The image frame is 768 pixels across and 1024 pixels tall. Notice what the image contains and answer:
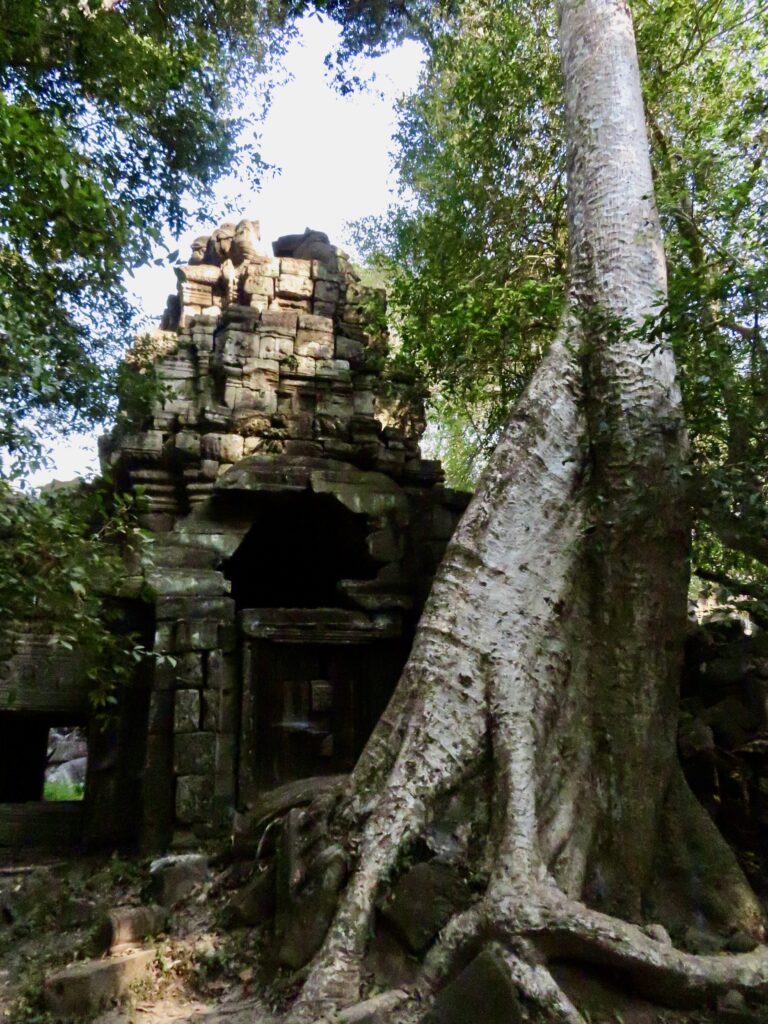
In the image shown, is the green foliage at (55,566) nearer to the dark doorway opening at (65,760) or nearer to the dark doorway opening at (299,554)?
the dark doorway opening at (299,554)

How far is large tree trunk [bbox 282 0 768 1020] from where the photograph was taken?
322 centimetres

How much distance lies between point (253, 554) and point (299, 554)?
0.44 metres

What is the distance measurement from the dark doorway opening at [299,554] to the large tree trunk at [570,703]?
97.2 inches

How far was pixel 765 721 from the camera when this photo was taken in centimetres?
497

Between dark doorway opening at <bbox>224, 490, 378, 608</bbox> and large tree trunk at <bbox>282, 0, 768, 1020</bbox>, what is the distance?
2.47m

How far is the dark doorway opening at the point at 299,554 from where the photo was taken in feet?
22.9

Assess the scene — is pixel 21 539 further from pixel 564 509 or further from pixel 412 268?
pixel 412 268

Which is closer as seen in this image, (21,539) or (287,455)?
(21,539)

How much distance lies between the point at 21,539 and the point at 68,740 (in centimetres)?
1554

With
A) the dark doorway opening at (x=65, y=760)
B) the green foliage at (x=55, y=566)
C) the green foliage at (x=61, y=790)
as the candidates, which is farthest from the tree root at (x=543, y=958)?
the dark doorway opening at (x=65, y=760)

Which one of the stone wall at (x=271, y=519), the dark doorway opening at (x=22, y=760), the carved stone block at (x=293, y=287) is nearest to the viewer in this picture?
the stone wall at (x=271, y=519)

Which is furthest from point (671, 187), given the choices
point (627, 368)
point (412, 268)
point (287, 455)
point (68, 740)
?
point (68, 740)

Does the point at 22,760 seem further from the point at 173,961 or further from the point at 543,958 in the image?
the point at 543,958

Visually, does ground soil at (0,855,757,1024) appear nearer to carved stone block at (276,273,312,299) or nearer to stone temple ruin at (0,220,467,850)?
stone temple ruin at (0,220,467,850)
